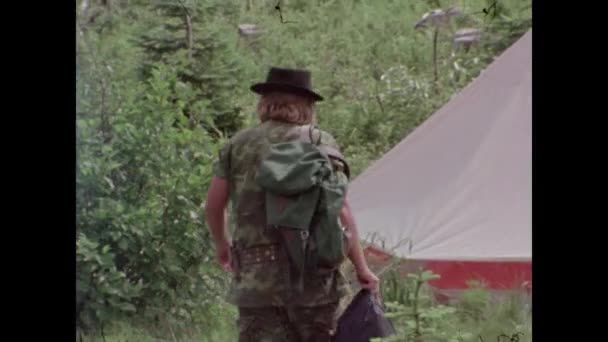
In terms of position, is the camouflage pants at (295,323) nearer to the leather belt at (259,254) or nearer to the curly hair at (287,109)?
the leather belt at (259,254)

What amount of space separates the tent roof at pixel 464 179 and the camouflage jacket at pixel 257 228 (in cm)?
29

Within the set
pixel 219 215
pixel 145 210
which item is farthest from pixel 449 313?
pixel 145 210

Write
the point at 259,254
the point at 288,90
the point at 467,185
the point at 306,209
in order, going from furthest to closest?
1. the point at 467,185
2. the point at 288,90
3. the point at 259,254
4. the point at 306,209

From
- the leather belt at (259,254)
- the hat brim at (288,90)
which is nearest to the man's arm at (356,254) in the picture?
the leather belt at (259,254)

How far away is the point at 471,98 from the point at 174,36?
88 centimetres

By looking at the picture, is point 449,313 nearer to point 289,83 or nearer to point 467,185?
point 467,185

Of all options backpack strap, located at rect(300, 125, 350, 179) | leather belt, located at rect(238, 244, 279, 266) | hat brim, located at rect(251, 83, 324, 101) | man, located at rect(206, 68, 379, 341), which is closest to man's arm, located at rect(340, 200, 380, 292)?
man, located at rect(206, 68, 379, 341)

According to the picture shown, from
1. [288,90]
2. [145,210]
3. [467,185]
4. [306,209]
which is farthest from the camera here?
[145,210]

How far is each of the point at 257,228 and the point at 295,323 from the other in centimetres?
27

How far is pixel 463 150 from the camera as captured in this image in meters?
4.86

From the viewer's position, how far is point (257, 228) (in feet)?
14.7

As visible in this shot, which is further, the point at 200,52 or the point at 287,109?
the point at 200,52
